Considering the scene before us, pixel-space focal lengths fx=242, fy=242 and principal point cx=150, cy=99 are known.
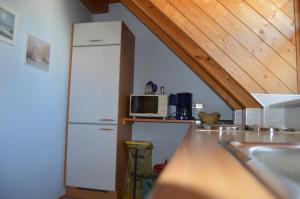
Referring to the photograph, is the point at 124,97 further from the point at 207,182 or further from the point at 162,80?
the point at 207,182

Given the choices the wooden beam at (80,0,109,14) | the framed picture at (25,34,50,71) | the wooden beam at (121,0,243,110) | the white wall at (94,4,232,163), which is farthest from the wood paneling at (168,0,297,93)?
the wooden beam at (80,0,109,14)

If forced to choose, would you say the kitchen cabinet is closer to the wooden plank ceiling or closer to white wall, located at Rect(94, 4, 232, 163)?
white wall, located at Rect(94, 4, 232, 163)

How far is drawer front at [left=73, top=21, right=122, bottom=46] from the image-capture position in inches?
114

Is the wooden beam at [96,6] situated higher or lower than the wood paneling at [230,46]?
higher

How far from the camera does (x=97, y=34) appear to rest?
9.73 ft

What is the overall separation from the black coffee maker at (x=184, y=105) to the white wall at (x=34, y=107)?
4.59 ft

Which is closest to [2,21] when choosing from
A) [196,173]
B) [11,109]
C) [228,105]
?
[11,109]

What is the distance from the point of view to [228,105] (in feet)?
10.4

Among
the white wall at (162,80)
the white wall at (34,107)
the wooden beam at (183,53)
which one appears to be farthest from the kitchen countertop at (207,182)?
the white wall at (162,80)

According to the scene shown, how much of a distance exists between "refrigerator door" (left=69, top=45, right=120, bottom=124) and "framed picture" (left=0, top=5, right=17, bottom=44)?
3.17 ft

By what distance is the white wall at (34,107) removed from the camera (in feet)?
6.62

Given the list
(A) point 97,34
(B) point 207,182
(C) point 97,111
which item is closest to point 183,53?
(A) point 97,34

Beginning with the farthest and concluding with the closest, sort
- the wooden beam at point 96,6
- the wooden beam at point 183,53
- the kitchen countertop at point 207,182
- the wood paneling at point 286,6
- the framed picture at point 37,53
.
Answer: the wooden beam at point 96,6
the wooden beam at point 183,53
the framed picture at point 37,53
the wood paneling at point 286,6
the kitchen countertop at point 207,182

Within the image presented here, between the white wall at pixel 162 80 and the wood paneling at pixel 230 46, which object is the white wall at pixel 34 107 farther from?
the wood paneling at pixel 230 46
